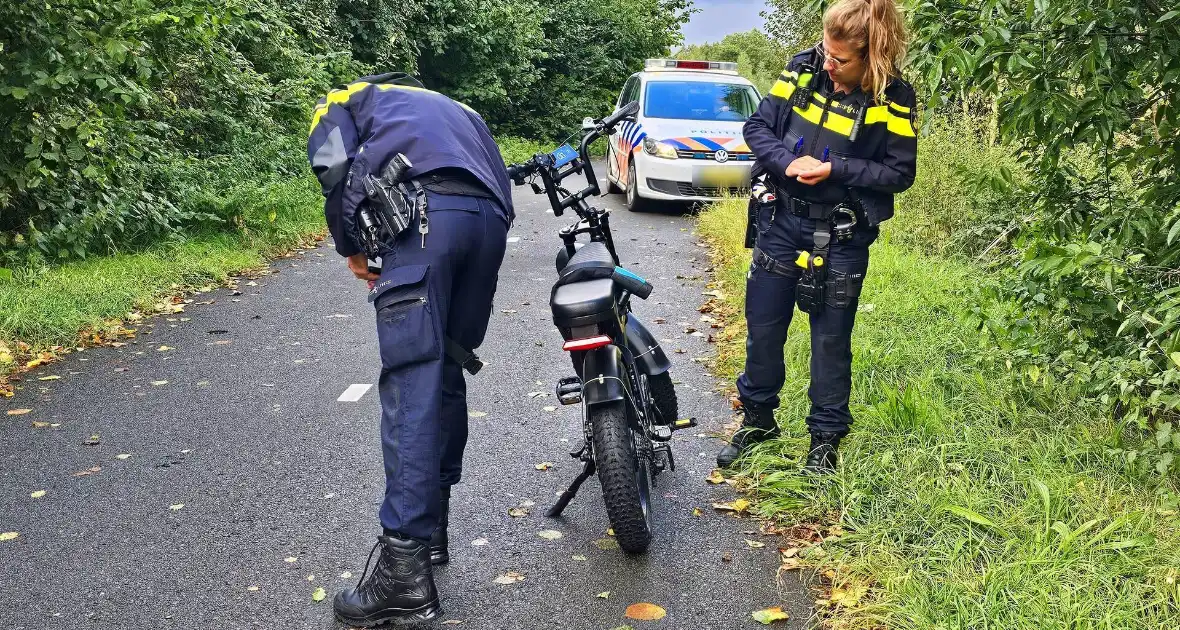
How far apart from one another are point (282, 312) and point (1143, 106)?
6051 millimetres

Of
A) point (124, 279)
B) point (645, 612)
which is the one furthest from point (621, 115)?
point (124, 279)

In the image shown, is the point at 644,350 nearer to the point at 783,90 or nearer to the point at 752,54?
the point at 783,90

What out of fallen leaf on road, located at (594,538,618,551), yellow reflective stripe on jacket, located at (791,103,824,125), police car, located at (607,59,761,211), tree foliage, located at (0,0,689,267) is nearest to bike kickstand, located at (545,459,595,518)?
fallen leaf on road, located at (594,538,618,551)

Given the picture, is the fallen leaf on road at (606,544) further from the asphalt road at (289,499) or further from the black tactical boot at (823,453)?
the black tactical boot at (823,453)

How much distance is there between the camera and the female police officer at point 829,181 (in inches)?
156

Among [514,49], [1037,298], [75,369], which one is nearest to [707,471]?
[1037,298]

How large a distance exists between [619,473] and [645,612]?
18.5 inches

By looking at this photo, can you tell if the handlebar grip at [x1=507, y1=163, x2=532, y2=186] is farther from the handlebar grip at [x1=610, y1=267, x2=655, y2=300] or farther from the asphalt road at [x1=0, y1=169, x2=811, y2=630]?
the asphalt road at [x1=0, y1=169, x2=811, y2=630]

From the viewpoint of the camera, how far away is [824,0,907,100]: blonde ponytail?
387cm

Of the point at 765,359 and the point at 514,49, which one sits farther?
the point at 514,49

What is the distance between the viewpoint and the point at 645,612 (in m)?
3.55

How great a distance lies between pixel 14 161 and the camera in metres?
7.61

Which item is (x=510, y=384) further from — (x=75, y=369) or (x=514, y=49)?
Answer: (x=514, y=49)

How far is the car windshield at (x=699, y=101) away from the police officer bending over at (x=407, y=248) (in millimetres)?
10619
